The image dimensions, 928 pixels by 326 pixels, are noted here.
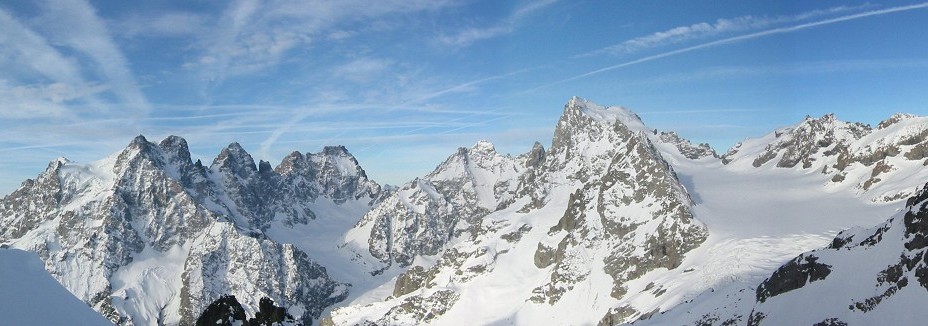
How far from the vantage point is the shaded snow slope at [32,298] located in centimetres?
1986

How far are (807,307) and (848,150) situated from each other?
172323 millimetres

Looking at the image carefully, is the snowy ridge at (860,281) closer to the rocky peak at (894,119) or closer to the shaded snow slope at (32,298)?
the shaded snow slope at (32,298)

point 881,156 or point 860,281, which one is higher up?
point 881,156

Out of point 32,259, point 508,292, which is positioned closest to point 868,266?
point 32,259

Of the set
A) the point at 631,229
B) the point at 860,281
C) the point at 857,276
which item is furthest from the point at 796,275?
the point at 631,229

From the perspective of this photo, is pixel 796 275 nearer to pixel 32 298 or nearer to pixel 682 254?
pixel 32 298

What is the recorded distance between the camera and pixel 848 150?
188 metres

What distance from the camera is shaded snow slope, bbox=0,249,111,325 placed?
65.2 feet

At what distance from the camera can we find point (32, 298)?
20.8 metres

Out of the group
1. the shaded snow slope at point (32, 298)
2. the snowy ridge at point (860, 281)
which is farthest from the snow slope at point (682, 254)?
the shaded snow slope at point (32, 298)

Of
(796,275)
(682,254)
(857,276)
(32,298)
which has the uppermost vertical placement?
(32,298)

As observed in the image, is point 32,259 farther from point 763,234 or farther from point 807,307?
point 763,234

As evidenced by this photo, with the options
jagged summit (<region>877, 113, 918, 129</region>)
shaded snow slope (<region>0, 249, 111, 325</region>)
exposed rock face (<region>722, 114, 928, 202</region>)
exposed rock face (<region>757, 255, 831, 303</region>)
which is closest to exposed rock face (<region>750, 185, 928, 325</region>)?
exposed rock face (<region>757, 255, 831, 303</region>)

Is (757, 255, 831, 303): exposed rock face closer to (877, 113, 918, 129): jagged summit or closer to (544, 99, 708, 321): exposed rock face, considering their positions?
(544, 99, 708, 321): exposed rock face
